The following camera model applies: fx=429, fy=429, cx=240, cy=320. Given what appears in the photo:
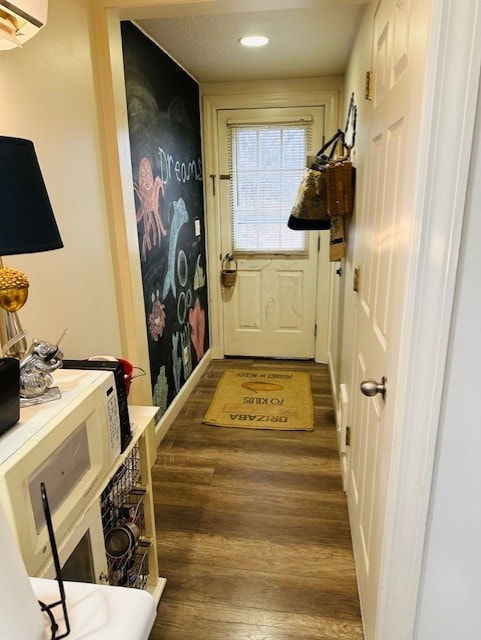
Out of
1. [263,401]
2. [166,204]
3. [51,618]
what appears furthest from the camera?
[263,401]

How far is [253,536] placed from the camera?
1954 millimetres

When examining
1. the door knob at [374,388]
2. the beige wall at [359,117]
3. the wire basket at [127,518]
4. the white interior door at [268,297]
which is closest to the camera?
the door knob at [374,388]

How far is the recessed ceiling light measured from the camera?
2.38 meters

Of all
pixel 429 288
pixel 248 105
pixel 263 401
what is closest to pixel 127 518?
pixel 429 288

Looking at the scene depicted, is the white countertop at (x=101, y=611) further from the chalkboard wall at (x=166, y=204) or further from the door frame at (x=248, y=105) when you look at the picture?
the door frame at (x=248, y=105)

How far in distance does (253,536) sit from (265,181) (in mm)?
2681

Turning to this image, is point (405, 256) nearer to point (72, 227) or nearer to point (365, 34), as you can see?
point (72, 227)

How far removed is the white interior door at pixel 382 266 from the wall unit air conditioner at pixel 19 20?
2.97ft

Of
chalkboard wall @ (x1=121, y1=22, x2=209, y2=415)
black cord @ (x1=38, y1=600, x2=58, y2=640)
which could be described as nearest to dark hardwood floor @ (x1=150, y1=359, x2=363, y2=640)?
chalkboard wall @ (x1=121, y1=22, x2=209, y2=415)

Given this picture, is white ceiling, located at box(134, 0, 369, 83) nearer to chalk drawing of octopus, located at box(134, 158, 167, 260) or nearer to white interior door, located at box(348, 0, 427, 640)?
white interior door, located at box(348, 0, 427, 640)

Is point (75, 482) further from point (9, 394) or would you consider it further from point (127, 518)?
point (127, 518)

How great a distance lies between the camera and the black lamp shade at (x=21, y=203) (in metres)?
0.75

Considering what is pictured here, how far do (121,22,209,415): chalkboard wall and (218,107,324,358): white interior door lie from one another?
0.28m

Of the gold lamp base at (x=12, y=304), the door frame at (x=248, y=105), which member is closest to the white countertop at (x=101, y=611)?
the gold lamp base at (x=12, y=304)
